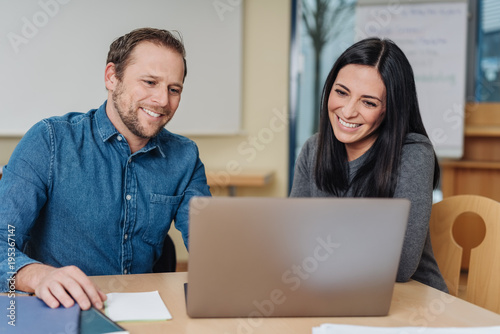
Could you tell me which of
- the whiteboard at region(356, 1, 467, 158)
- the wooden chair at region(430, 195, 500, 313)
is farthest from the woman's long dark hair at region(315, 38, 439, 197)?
the whiteboard at region(356, 1, 467, 158)

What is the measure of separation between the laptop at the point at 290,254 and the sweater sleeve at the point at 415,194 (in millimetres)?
349

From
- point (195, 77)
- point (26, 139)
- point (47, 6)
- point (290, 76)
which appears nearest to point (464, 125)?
point (290, 76)

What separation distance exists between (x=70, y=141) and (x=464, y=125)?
9.37 feet

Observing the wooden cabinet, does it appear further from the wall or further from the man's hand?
the man's hand

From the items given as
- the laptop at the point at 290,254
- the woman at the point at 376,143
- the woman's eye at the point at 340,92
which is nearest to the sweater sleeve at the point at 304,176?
the woman at the point at 376,143

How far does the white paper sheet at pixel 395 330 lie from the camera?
84cm

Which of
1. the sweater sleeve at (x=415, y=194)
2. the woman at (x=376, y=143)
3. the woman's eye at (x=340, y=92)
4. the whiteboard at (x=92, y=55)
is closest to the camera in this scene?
the sweater sleeve at (x=415, y=194)

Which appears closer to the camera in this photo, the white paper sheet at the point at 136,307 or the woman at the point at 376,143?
the white paper sheet at the point at 136,307

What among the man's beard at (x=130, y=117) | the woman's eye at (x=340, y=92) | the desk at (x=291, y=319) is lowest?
the desk at (x=291, y=319)

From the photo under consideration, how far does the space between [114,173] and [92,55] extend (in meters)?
1.77

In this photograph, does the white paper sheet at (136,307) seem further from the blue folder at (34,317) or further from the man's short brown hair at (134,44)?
Result: the man's short brown hair at (134,44)

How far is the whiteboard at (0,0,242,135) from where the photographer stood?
2801 millimetres

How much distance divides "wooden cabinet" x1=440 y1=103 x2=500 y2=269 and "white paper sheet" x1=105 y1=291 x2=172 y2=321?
285 centimetres

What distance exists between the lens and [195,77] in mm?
3217
